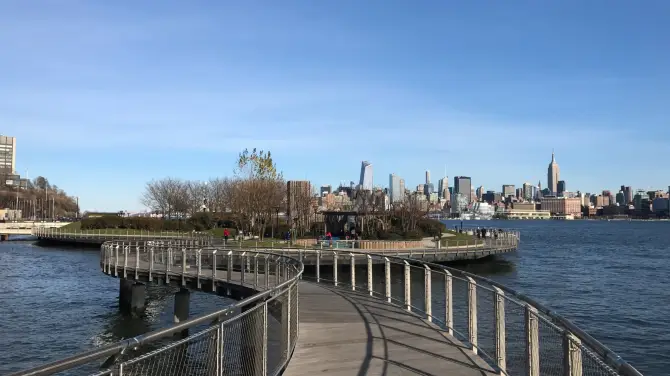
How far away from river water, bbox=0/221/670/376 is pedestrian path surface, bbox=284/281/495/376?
9.54 meters

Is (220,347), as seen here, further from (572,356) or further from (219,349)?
(572,356)

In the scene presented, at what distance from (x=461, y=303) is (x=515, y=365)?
11.4m

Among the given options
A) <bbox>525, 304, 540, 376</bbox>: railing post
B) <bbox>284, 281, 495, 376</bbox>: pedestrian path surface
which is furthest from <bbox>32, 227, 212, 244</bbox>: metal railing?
<bbox>525, 304, 540, 376</bbox>: railing post

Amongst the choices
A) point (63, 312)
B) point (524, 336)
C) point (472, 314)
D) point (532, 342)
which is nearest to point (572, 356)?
point (532, 342)

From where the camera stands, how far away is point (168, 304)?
103 feet

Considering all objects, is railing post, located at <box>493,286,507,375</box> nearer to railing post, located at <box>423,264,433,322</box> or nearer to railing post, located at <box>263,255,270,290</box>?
railing post, located at <box>423,264,433,322</box>

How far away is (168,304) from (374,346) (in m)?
23.4

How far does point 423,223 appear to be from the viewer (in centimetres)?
6762

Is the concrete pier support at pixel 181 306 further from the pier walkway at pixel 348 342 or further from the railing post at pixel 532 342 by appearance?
the railing post at pixel 532 342

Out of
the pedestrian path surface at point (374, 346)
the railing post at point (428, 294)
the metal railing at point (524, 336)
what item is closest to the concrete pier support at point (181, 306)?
the metal railing at point (524, 336)

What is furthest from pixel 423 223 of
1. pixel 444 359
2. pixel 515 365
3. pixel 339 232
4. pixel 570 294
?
pixel 444 359

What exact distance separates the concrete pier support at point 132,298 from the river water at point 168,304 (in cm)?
59

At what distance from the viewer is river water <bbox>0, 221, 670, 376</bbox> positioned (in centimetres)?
2050

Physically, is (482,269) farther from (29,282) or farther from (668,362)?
(29,282)
